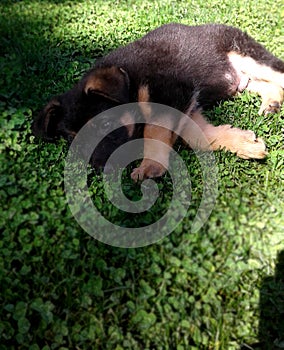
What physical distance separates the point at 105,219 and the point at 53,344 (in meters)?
0.93

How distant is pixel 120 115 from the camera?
3789mm

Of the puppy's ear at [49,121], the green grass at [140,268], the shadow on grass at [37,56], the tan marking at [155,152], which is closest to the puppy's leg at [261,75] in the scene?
the green grass at [140,268]

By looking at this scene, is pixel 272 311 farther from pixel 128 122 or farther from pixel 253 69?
pixel 253 69

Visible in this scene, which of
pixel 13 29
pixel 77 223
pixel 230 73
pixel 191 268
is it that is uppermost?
pixel 230 73

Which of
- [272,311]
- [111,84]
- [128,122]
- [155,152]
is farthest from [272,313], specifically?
[111,84]

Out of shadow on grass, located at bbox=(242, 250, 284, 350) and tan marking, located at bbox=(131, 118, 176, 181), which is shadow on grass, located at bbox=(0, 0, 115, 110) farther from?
shadow on grass, located at bbox=(242, 250, 284, 350)

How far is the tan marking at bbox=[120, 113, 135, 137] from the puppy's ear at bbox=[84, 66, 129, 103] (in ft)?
0.47

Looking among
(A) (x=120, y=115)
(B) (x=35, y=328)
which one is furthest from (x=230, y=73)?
(B) (x=35, y=328)

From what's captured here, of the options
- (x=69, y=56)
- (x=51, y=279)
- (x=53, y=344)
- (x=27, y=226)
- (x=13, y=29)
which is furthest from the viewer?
(x=13, y=29)

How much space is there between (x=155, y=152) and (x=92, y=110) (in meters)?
0.62

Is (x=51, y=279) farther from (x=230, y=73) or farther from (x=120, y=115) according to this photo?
(x=230, y=73)

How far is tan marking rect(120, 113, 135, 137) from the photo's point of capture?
Result: 3791mm

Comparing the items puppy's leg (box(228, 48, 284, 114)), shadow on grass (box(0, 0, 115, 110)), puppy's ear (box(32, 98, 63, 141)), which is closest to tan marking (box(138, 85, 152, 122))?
puppy's ear (box(32, 98, 63, 141))

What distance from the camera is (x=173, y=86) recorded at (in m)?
4.09
